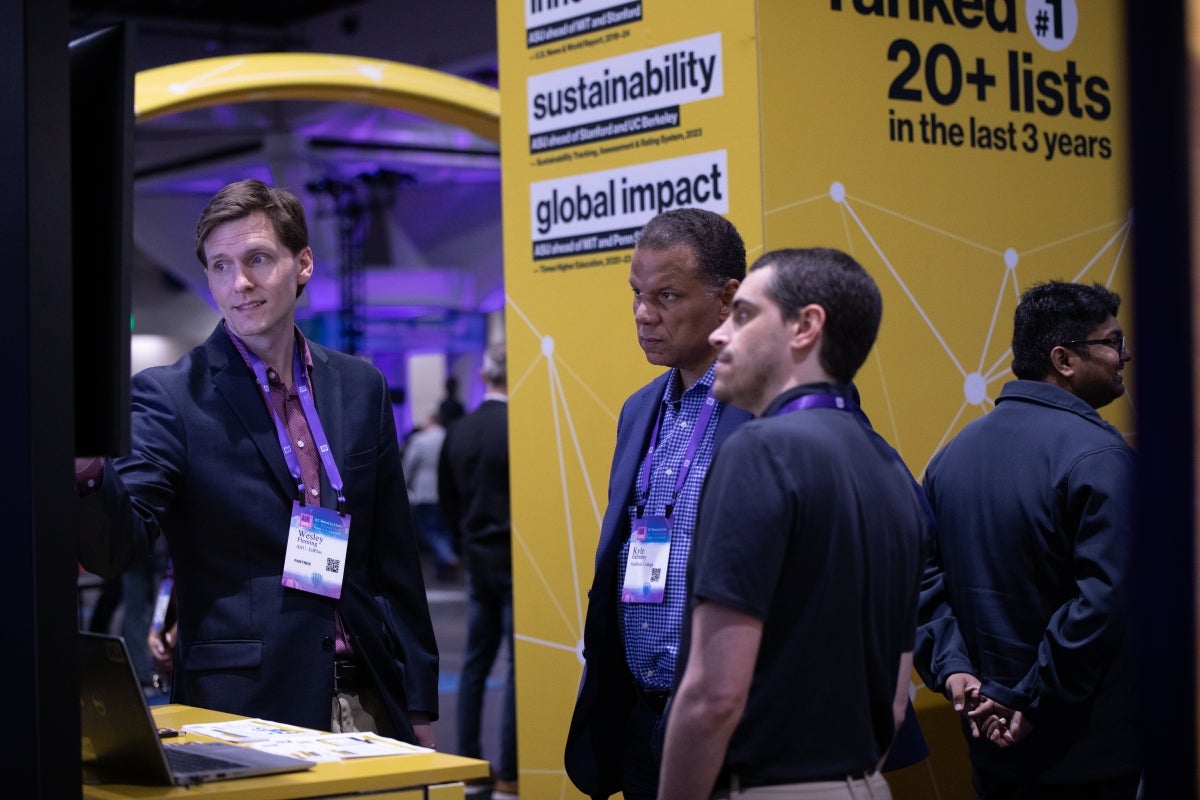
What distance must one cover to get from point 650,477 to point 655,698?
0.41 m

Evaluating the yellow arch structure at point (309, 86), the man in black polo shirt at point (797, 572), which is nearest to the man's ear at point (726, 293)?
the man in black polo shirt at point (797, 572)

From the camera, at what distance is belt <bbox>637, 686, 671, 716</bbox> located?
2.55m

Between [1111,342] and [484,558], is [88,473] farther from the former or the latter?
[484,558]

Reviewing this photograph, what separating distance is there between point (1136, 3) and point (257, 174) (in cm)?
1731

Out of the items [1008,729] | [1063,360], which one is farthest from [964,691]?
[1063,360]

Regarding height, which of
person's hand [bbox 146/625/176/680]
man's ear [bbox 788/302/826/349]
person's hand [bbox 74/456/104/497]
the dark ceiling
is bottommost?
person's hand [bbox 146/625/176/680]

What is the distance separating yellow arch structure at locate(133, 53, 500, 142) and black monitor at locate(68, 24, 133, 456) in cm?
500

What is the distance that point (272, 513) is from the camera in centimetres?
273

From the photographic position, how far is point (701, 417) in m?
2.65

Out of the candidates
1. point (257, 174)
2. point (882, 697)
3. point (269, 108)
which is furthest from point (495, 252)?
point (882, 697)

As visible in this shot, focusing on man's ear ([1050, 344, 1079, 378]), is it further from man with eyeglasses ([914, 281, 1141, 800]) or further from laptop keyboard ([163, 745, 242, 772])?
laptop keyboard ([163, 745, 242, 772])

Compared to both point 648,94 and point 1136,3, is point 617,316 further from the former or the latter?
point 1136,3

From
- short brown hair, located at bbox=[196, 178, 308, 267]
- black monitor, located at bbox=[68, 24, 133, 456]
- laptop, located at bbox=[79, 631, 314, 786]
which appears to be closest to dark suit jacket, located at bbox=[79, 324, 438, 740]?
short brown hair, located at bbox=[196, 178, 308, 267]

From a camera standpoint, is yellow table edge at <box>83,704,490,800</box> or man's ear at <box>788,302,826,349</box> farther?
man's ear at <box>788,302,826,349</box>
